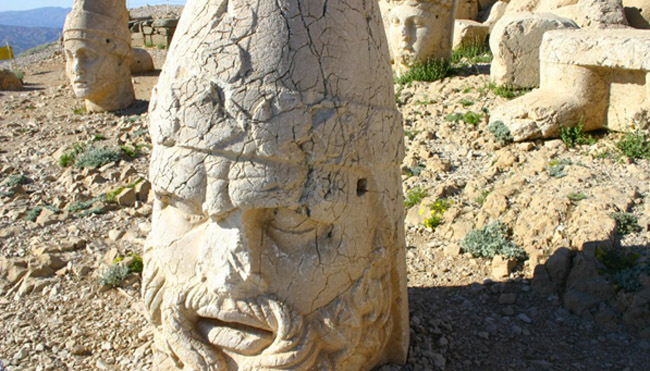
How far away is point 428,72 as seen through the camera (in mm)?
8055

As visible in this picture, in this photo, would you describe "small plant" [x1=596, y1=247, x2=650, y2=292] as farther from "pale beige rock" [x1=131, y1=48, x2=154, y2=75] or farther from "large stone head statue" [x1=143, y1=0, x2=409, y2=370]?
"pale beige rock" [x1=131, y1=48, x2=154, y2=75]

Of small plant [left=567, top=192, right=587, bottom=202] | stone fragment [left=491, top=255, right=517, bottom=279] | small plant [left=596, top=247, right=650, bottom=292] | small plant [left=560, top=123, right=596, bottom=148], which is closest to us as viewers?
small plant [left=596, top=247, right=650, bottom=292]

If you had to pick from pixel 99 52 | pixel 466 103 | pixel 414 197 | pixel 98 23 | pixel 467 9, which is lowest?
pixel 414 197

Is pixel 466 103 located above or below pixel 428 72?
below

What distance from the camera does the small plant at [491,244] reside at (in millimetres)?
4090

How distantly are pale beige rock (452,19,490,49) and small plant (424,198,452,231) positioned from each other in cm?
576

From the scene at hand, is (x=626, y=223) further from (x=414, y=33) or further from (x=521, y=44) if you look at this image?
(x=414, y=33)

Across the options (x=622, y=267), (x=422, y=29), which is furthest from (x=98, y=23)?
(x=622, y=267)

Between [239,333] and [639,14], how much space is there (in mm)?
7764

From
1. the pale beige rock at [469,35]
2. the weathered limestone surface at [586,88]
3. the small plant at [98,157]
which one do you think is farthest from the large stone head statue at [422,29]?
the small plant at [98,157]

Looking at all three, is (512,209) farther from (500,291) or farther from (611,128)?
(611,128)

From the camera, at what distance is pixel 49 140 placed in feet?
26.1

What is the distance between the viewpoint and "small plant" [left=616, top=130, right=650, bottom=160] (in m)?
4.98

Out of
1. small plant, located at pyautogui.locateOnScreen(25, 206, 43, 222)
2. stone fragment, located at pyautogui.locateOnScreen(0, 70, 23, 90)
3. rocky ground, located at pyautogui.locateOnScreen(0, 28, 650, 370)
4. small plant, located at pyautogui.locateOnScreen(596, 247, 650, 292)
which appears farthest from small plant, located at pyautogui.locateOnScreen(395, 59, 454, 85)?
stone fragment, located at pyautogui.locateOnScreen(0, 70, 23, 90)
